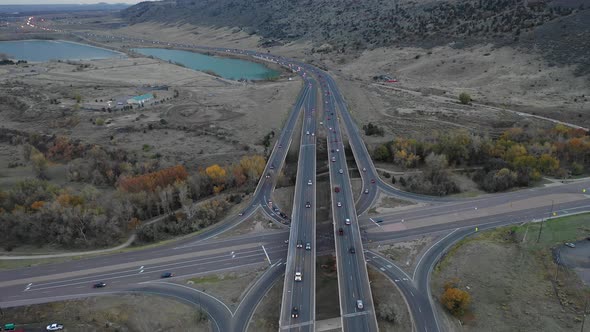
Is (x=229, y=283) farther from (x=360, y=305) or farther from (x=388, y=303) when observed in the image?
(x=388, y=303)

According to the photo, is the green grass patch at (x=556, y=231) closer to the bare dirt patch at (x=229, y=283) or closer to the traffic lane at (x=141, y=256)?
the traffic lane at (x=141, y=256)

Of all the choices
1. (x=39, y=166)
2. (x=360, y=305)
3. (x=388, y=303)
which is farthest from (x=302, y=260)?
(x=39, y=166)

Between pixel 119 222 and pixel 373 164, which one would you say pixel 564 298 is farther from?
pixel 119 222

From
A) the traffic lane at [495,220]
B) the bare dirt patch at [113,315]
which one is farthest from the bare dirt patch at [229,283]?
the traffic lane at [495,220]

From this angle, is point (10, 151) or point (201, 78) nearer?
point (10, 151)

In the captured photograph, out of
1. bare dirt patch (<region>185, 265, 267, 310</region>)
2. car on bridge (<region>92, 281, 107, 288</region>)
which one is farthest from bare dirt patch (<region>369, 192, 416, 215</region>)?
car on bridge (<region>92, 281, 107, 288</region>)

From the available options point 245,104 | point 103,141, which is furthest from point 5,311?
point 245,104

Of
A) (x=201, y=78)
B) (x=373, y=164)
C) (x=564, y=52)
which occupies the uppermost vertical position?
(x=564, y=52)
